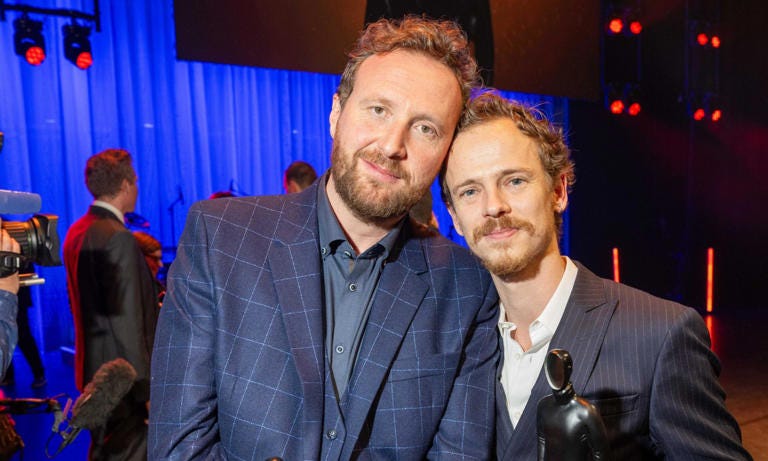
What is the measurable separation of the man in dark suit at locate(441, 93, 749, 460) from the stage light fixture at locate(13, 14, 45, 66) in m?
5.19

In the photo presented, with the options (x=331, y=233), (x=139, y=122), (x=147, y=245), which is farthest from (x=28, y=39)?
(x=331, y=233)

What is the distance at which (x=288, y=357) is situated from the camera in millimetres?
1614

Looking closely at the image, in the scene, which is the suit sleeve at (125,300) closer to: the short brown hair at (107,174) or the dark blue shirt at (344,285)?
the short brown hair at (107,174)

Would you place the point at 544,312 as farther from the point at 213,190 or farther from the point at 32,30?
the point at 213,190

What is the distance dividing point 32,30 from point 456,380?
18.7ft

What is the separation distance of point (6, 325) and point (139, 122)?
5.07 m

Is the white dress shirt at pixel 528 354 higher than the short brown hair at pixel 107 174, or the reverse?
the short brown hair at pixel 107 174

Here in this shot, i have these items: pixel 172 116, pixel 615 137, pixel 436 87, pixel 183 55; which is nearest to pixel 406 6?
pixel 183 55

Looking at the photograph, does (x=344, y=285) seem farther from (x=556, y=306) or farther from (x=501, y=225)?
(x=556, y=306)

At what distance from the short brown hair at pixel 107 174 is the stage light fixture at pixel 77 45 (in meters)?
2.58

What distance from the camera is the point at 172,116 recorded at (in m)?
7.21

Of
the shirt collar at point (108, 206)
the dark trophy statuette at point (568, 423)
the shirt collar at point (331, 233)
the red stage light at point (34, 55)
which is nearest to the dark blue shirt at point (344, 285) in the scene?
the shirt collar at point (331, 233)

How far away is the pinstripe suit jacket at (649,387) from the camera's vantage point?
161 centimetres

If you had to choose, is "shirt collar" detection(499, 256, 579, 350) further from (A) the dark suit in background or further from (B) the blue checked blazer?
(A) the dark suit in background
